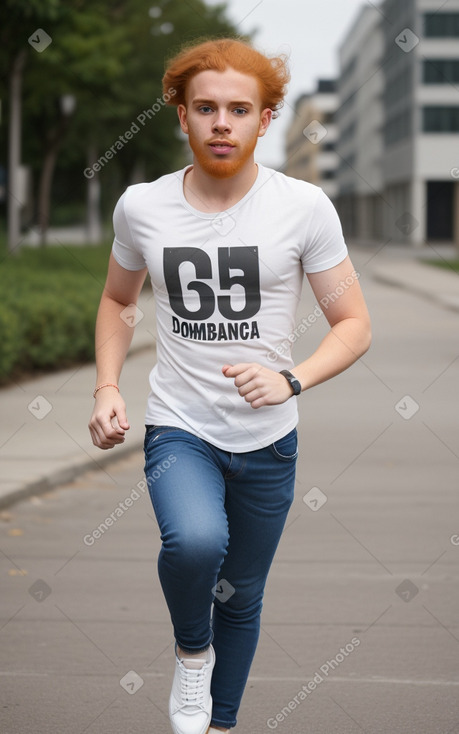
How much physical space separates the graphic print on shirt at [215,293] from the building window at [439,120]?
76021 mm

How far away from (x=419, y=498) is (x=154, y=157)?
4717 cm

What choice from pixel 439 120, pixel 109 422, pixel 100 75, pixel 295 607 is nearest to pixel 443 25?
pixel 439 120

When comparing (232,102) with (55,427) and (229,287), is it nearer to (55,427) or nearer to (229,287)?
(229,287)

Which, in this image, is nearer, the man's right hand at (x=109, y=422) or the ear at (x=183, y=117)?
the man's right hand at (x=109, y=422)

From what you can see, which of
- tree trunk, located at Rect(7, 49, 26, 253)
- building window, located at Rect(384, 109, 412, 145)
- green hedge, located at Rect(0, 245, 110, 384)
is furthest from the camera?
building window, located at Rect(384, 109, 412, 145)

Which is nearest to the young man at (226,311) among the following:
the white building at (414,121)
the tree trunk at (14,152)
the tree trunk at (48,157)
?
the tree trunk at (14,152)

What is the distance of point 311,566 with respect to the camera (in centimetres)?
661

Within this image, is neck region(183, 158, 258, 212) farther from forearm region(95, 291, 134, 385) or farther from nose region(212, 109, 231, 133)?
forearm region(95, 291, 134, 385)

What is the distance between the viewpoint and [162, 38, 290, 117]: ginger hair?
3365 mm

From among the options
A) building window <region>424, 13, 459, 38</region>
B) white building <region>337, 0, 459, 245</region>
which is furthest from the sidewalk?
building window <region>424, 13, 459, 38</region>

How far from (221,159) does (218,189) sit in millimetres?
104

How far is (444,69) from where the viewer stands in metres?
76.6

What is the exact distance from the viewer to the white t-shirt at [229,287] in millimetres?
3371

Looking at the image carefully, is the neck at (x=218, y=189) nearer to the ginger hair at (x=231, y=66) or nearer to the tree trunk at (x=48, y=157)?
the ginger hair at (x=231, y=66)
